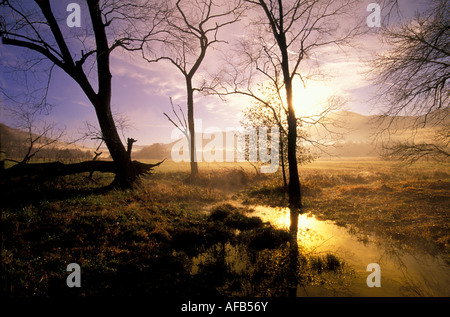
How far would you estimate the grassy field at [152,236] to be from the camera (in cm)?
419

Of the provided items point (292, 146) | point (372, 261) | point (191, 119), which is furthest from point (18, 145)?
point (372, 261)

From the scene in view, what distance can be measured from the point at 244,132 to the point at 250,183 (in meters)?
4.69

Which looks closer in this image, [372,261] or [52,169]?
[372,261]

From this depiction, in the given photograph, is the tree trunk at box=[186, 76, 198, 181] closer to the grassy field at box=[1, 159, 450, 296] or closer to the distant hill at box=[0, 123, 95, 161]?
the grassy field at box=[1, 159, 450, 296]

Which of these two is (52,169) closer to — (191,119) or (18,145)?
(18,145)

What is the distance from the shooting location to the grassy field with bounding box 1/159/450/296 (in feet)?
13.8

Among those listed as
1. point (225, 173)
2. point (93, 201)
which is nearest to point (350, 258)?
point (93, 201)

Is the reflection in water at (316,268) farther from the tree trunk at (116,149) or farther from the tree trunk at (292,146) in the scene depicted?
the tree trunk at (116,149)

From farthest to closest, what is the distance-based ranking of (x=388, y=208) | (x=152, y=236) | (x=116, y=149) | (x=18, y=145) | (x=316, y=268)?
1. (x=18, y=145)
2. (x=116, y=149)
3. (x=388, y=208)
4. (x=152, y=236)
5. (x=316, y=268)

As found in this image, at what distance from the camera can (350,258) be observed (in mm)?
5512

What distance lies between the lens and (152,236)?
6438 millimetres

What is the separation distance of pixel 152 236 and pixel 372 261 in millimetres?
6710

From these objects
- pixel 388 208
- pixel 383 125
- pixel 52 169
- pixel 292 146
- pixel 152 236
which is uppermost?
pixel 383 125

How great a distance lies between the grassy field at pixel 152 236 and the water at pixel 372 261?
0.57 metres
